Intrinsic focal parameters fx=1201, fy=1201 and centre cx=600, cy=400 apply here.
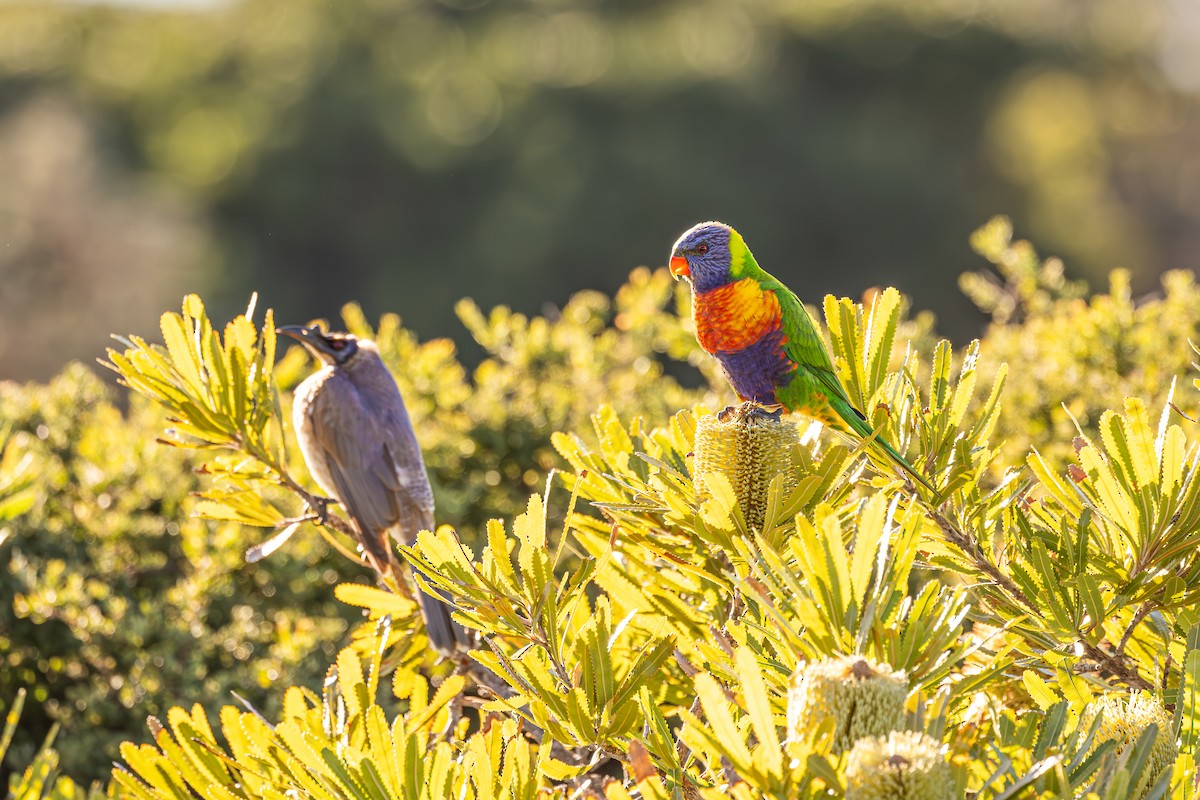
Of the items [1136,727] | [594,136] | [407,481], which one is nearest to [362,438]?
[407,481]

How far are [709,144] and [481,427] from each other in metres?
17.6

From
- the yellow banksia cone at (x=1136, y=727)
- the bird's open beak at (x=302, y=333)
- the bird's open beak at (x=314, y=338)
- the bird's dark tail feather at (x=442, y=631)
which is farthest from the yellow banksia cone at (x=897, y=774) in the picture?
the bird's open beak at (x=314, y=338)

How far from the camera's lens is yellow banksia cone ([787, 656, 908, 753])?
76 centimetres

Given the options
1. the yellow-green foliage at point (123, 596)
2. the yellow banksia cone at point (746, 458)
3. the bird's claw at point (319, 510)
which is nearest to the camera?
the yellow banksia cone at point (746, 458)

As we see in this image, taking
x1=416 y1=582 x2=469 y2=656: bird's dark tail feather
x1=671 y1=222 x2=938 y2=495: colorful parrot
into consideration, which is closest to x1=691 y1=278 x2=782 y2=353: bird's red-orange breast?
x1=671 y1=222 x2=938 y2=495: colorful parrot

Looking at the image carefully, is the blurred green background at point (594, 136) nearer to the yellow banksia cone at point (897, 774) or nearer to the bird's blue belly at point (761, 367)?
the bird's blue belly at point (761, 367)

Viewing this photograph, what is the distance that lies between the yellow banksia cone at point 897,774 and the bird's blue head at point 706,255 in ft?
4.52

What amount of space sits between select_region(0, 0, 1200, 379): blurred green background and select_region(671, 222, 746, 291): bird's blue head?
14846 mm

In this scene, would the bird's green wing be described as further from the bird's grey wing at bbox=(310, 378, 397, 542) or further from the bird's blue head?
the bird's grey wing at bbox=(310, 378, 397, 542)

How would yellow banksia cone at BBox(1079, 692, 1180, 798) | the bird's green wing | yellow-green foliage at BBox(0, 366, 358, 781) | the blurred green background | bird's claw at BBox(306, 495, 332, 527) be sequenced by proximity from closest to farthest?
yellow banksia cone at BBox(1079, 692, 1180, 798), bird's claw at BBox(306, 495, 332, 527), the bird's green wing, yellow-green foliage at BBox(0, 366, 358, 781), the blurred green background

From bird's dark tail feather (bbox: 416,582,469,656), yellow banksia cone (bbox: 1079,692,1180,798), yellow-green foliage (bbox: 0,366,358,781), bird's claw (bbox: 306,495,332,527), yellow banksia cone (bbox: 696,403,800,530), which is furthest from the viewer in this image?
yellow-green foliage (bbox: 0,366,358,781)

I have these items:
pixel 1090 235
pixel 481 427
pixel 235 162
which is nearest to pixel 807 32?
pixel 1090 235

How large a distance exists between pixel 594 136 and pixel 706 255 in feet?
61.2

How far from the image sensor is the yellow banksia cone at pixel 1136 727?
0.85 metres
